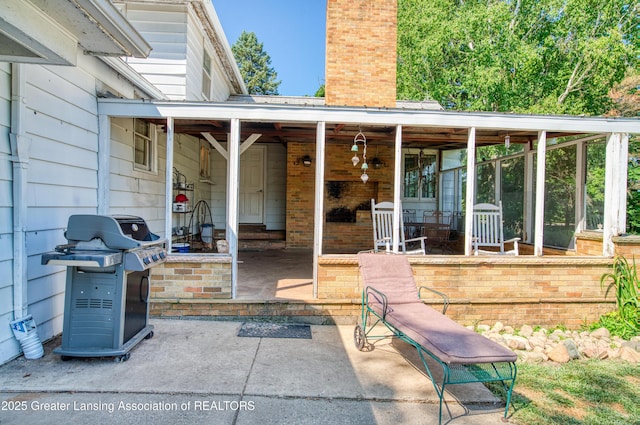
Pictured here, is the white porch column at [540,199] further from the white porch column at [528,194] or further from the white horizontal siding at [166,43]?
the white horizontal siding at [166,43]

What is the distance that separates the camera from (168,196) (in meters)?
4.45

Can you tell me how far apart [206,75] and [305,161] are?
3000 mm

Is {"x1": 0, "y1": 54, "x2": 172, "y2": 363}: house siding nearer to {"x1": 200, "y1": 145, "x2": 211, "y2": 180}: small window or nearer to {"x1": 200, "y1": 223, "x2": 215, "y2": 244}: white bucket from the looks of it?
{"x1": 200, "y1": 223, "x2": 215, "y2": 244}: white bucket

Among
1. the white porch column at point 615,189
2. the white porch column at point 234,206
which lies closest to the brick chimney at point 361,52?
the white porch column at point 234,206

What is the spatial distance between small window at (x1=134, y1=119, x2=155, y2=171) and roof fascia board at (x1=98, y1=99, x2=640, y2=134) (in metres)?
0.96

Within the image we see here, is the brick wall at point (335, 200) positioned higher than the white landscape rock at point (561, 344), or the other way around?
the brick wall at point (335, 200)

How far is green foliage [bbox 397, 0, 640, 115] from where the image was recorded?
12.5 metres

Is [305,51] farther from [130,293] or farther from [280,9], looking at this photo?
[130,293]

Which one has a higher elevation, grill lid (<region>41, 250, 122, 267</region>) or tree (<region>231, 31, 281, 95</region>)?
tree (<region>231, 31, 281, 95</region>)

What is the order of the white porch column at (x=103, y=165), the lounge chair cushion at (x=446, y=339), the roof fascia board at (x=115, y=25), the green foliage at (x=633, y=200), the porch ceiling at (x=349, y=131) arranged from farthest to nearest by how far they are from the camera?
the green foliage at (x=633, y=200) < the porch ceiling at (x=349, y=131) < the white porch column at (x=103, y=165) < the roof fascia board at (x=115, y=25) < the lounge chair cushion at (x=446, y=339)

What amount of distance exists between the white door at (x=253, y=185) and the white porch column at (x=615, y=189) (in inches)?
291

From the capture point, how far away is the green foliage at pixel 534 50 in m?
12.5

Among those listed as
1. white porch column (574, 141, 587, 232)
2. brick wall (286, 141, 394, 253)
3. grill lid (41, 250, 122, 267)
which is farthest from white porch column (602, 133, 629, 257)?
grill lid (41, 250, 122, 267)

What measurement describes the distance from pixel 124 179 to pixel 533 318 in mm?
5872
